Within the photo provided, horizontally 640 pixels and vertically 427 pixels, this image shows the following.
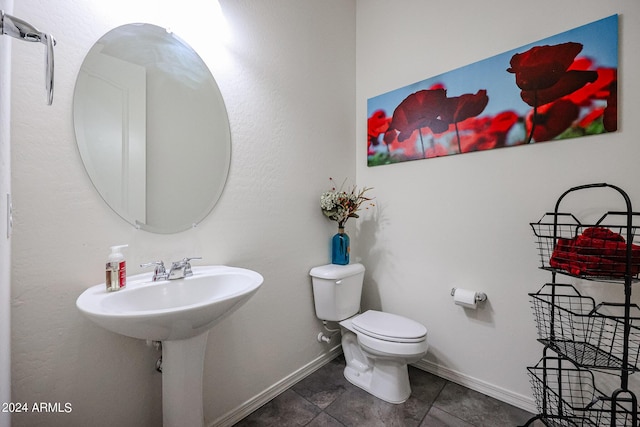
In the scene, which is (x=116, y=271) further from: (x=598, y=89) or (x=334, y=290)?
(x=598, y=89)

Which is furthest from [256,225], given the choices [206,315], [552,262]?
[552,262]

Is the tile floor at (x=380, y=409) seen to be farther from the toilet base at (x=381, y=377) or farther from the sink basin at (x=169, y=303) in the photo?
the sink basin at (x=169, y=303)

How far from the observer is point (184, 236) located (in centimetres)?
117

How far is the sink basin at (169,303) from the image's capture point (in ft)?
2.34

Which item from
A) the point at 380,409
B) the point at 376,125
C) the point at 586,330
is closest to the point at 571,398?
the point at 586,330

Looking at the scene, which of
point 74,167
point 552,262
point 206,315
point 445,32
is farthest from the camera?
point 445,32

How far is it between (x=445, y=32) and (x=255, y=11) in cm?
120

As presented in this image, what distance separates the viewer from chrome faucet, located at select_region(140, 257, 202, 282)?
40.3 inches

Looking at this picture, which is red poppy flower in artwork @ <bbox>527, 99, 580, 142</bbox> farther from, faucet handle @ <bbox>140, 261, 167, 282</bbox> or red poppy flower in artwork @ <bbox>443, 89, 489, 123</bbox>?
faucet handle @ <bbox>140, 261, 167, 282</bbox>

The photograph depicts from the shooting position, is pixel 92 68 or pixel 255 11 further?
pixel 255 11

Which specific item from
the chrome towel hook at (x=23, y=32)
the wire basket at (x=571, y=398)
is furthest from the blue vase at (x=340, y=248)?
the chrome towel hook at (x=23, y=32)

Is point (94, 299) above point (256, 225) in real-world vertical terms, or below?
below

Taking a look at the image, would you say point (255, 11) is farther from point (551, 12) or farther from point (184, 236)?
point (551, 12)

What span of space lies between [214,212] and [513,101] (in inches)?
68.5
